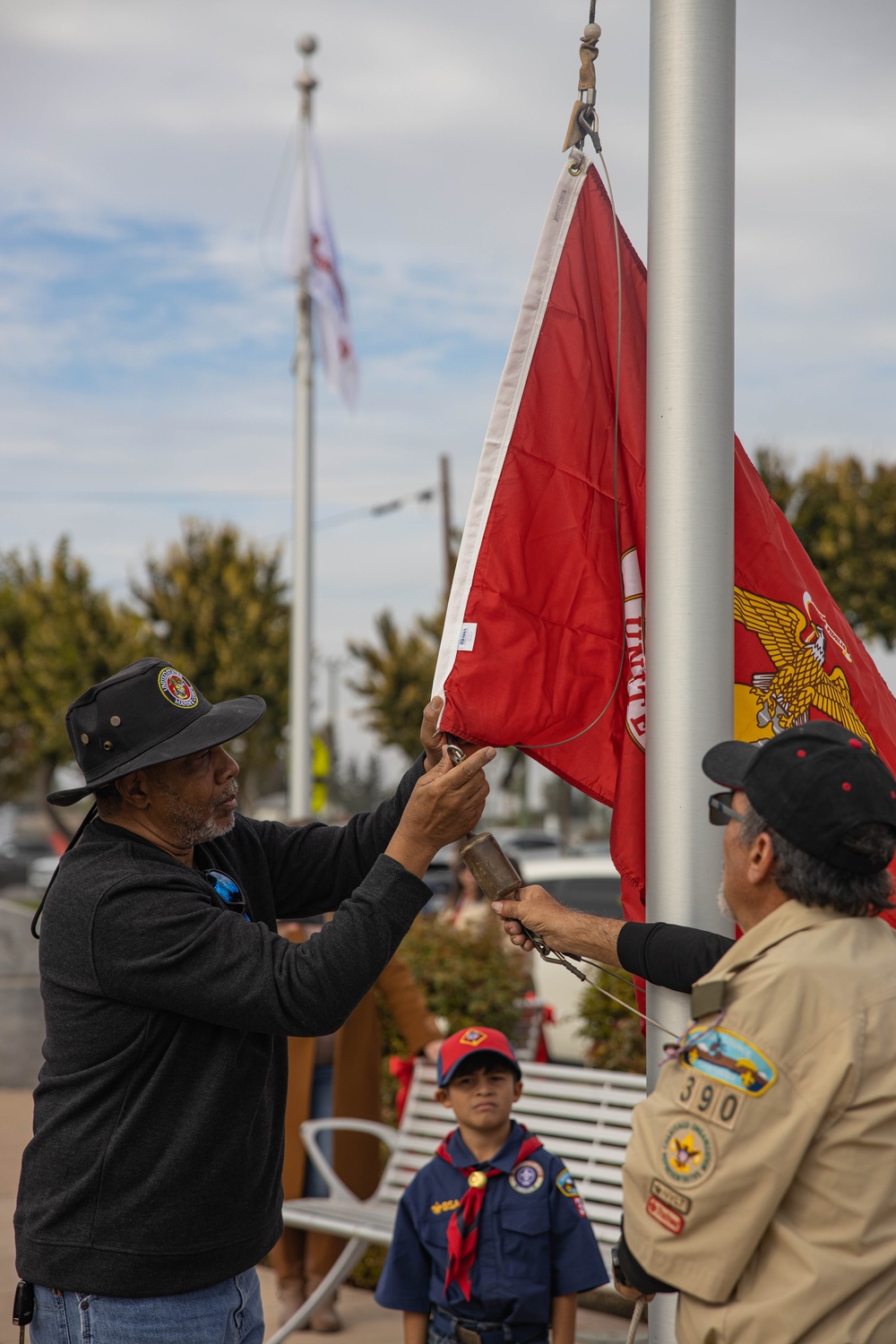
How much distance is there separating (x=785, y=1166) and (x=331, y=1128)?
12.4ft

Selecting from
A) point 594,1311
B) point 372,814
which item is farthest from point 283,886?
point 594,1311

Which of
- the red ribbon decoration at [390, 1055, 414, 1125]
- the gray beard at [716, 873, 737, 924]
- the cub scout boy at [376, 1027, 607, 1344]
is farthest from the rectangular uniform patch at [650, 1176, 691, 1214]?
the red ribbon decoration at [390, 1055, 414, 1125]

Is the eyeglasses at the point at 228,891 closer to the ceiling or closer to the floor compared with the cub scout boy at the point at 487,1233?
closer to the ceiling

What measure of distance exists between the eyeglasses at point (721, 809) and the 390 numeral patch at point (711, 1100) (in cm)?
46

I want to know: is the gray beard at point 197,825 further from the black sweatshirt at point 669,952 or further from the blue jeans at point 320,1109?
the blue jeans at point 320,1109

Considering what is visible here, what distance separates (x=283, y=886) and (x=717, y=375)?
60.1 inches

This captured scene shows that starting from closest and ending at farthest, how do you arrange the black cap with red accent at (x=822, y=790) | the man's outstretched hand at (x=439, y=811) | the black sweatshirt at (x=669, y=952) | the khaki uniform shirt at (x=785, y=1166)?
the khaki uniform shirt at (x=785, y=1166)
the black cap with red accent at (x=822, y=790)
the black sweatshirt at (x=669, y=952)
the man's outstretched hand at (x=439, y=811)

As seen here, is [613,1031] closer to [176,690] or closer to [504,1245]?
[504,1245]

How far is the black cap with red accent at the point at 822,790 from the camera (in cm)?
190

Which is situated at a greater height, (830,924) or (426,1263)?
(830,924)

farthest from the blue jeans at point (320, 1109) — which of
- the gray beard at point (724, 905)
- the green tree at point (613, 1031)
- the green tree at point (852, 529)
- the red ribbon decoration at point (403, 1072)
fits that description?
the green tree at point (852, 529)

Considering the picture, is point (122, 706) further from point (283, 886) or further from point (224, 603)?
point (224, 603)

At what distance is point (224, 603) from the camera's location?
85.0 feet

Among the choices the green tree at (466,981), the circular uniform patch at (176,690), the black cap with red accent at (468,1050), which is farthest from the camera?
the green tree at (466,981)
